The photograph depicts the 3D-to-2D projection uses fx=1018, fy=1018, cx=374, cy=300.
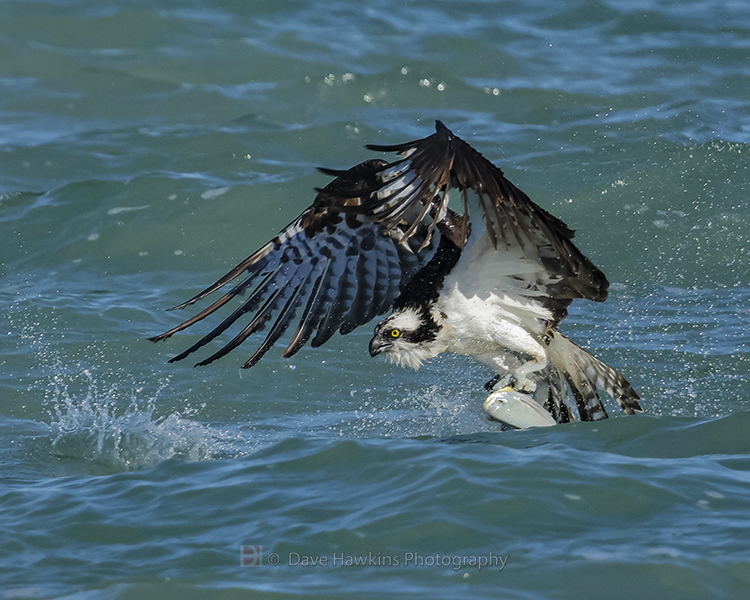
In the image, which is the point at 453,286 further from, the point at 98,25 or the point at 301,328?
the point at 98,25

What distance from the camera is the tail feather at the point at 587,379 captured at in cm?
534

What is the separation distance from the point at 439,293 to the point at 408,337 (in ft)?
0.89

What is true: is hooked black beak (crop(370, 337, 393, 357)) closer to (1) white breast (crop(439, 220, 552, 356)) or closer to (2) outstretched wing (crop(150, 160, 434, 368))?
(2) outstretched wing (crop(150, 160, 434, 368))

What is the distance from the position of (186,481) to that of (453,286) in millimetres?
1640

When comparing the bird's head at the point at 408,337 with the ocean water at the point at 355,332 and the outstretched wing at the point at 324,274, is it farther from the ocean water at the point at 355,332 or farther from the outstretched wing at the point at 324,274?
the ocean water at the point at 355,332

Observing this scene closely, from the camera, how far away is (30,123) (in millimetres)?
10977

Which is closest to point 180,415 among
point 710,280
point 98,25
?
point 710,280

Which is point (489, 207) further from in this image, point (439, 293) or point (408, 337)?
point (408, 337)

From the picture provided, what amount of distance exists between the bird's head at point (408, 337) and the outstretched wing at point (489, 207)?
0.47m

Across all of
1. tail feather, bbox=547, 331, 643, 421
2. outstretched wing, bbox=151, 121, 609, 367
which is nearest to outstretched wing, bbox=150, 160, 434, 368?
outstretched wing, bbox=151, 121, 609, 367

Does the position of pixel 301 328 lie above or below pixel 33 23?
below

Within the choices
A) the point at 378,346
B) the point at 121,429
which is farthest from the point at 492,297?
the point at 121,429

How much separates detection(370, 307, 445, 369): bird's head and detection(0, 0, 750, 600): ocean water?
52 centimetres

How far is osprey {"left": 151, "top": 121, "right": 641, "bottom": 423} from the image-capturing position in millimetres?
5008
